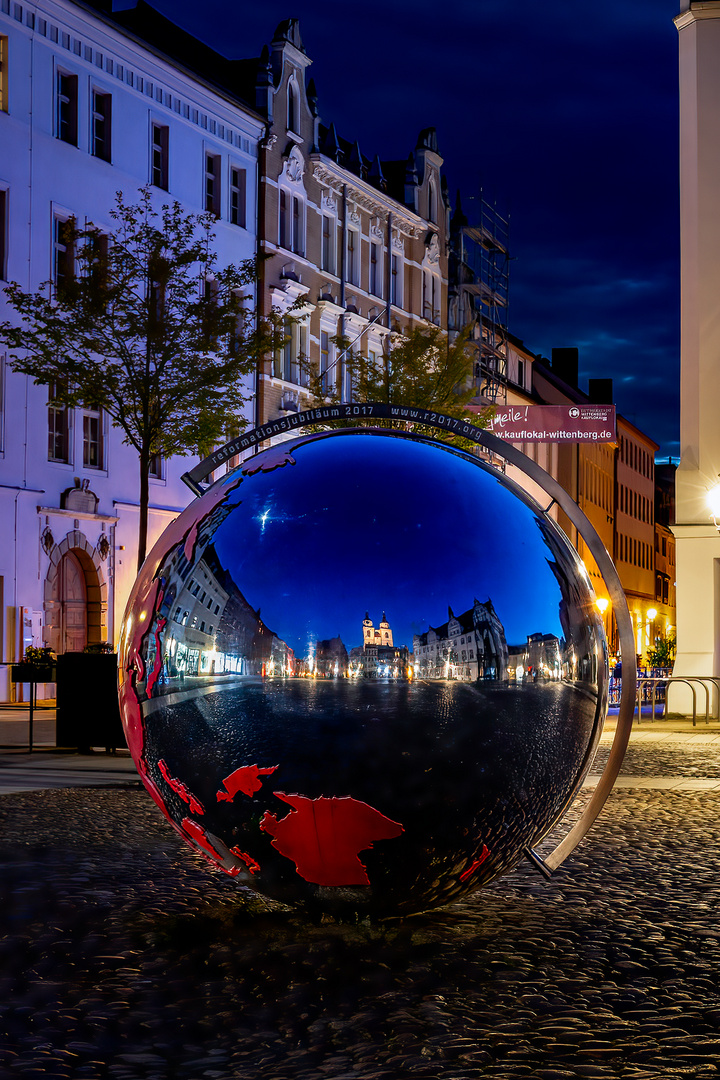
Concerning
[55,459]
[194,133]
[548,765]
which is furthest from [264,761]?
[194,133]

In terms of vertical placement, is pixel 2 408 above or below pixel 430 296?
below

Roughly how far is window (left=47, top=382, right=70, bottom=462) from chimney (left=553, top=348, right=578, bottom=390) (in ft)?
211

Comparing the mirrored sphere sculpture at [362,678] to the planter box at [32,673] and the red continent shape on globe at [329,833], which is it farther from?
the planter box at [32,673]

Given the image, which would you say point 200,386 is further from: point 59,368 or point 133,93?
point 133,93

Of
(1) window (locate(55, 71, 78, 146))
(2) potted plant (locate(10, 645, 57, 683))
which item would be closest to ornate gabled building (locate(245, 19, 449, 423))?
(1) window (locate(55, 71, 78, 146))

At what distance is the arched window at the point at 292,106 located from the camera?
149 feet

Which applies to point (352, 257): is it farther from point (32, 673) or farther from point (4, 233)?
point (32, 673)

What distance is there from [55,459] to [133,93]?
9.74m

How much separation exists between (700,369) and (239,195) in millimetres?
18250

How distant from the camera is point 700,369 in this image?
2811 cm

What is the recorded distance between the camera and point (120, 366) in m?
29.7

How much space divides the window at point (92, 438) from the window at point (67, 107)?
604 centimetres

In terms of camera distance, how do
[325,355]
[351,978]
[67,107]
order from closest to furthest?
[351,978] → [67,107] → [325,355]

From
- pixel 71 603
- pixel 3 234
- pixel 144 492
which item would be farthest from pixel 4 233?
pixel 71 603
